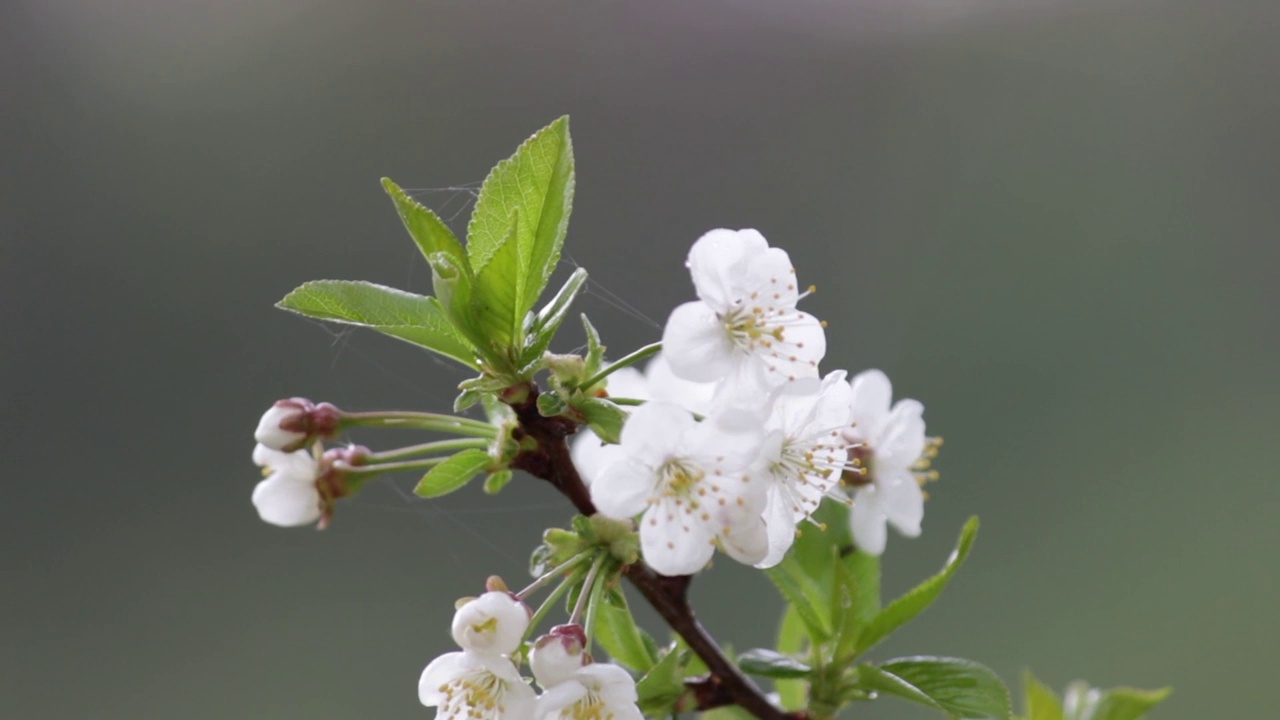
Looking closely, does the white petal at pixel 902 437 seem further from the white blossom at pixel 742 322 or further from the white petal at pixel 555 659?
the white petal at pixel 555 659

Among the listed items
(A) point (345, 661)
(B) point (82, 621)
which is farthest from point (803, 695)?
(B) point (82, 621)

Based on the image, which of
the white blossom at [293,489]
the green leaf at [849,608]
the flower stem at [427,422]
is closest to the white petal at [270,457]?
the white blossom at [293,489]

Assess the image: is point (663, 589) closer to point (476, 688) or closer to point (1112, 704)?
point (476, 688)

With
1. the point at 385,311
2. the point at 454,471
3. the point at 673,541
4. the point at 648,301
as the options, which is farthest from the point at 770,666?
the point at 648,301

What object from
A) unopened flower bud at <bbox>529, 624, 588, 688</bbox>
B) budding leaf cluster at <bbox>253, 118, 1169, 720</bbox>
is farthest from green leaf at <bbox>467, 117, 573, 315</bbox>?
unopened flower bud at <bbox>529, 624, 588, 688</bbox>

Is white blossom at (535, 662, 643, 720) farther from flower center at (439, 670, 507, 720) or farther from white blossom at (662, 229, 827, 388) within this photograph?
white blossom at (662, 229, 827, 388)
